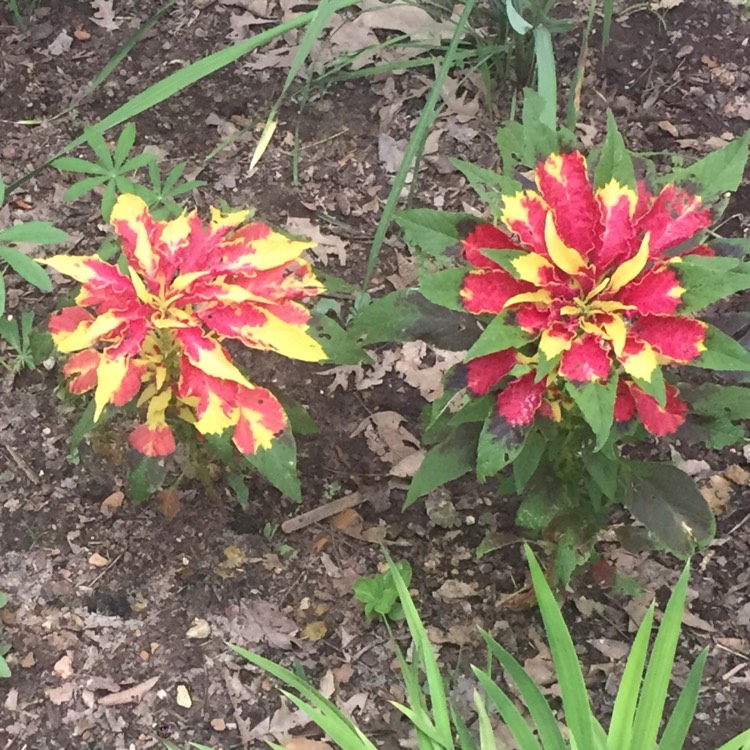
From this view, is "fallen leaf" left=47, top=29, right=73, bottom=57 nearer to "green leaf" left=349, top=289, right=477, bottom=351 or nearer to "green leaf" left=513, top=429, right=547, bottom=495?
"green leaf" left=349, top=289, right=477, bottom=351

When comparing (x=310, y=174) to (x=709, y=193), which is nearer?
(x=709, y=193)

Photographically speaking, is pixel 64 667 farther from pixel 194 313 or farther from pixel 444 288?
pixel 444 288

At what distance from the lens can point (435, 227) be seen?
1.25 metres

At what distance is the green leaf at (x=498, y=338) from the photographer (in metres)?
1.10

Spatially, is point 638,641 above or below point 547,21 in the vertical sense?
below

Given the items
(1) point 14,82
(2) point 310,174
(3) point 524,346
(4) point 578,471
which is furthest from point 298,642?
(1) point 14,82

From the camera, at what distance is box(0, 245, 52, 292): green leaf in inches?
57.3

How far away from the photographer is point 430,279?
3.80ft

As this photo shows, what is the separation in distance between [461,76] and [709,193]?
48.2 inches

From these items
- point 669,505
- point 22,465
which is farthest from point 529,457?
point 22,465

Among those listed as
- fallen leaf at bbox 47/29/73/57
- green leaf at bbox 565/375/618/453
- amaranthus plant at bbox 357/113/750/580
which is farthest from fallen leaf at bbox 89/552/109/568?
fallen leaf at bbox 47/29/73/57

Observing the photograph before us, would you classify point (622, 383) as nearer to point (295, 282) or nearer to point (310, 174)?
point (295, 282)

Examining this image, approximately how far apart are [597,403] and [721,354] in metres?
0.18

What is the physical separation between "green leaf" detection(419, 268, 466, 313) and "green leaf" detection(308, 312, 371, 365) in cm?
26
